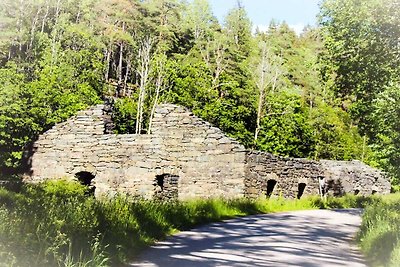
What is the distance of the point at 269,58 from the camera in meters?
15.0

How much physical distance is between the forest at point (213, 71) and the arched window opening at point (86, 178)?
2223 mm

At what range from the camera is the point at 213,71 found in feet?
89.7

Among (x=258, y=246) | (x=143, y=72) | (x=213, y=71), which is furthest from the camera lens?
(x=143, y=72)

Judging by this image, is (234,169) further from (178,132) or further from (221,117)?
A: (221,117)

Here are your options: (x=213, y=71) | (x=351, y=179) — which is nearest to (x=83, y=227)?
(x=213, y=71)

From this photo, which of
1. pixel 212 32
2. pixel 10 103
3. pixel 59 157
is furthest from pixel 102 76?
pixel 10 103

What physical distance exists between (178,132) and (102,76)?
1752 centimetres

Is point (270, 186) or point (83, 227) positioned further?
point (270, 186)

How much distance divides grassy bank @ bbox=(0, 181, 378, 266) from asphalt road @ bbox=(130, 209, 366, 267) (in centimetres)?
38

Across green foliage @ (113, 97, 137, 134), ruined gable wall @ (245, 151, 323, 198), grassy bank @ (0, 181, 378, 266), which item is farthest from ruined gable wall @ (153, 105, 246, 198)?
green foliage @ (113, 97, 137, 134)

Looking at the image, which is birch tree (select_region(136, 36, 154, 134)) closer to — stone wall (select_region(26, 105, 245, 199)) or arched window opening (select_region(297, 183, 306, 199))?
stone wall (select_region(26, 105, 245, 199))

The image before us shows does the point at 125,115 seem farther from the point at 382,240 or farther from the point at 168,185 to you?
the point at 382,240

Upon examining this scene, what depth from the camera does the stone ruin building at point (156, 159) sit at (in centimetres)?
1638

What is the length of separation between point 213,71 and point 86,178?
12.4 m
